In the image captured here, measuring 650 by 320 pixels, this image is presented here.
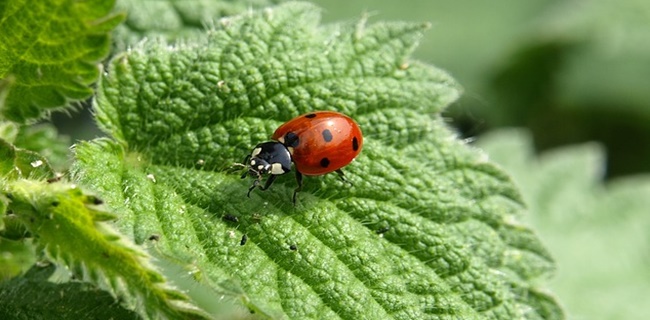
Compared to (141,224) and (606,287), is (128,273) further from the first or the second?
(606,287)

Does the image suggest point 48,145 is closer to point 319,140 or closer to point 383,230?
point 319,140

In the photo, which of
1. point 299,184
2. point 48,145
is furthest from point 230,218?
point 48,145

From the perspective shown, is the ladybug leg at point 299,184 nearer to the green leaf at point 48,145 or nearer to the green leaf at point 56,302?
the green leaf at point 56,302

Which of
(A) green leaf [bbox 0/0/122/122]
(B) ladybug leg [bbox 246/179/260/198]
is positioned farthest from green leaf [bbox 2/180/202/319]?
(B) ladybug leg [bbox 246/179/260/198]

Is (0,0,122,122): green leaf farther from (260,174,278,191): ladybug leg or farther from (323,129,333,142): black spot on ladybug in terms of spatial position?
(323,129,333,142): black spot on ladybug

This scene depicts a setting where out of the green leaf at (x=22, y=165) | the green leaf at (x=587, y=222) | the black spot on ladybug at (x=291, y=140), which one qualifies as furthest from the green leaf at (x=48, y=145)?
the green leaf at (x=587, y=222)

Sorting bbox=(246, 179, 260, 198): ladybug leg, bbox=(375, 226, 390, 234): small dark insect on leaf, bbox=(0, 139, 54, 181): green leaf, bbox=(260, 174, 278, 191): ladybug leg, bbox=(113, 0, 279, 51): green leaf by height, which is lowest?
bbox=(0, 139, 54, 181): green leaf
